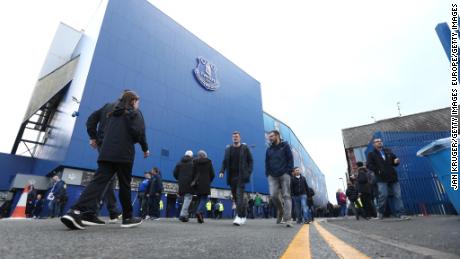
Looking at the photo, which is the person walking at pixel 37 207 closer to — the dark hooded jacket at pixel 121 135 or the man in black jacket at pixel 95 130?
the man in black jacket at pixel 95 130

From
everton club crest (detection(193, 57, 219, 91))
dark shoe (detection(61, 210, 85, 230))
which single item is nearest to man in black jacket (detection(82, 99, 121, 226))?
dark shoe (detection(61, 210, 85, 230))

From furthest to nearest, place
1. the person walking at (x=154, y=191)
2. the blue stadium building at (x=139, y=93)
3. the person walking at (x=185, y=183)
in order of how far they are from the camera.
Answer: the blue stadium building at (x=139, y=93), the person walking at (x=154, y=191), the person walking at (x=185, y=183)

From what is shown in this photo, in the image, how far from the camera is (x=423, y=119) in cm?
3183

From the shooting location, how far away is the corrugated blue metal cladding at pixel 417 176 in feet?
27.9

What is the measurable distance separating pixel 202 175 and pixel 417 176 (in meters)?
7.48

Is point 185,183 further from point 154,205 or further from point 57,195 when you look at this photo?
point 57,195

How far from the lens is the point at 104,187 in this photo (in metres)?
3.14

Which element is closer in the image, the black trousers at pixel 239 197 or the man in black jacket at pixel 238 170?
the black trousers at pixel 239 197

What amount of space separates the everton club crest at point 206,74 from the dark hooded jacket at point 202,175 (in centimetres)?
2030

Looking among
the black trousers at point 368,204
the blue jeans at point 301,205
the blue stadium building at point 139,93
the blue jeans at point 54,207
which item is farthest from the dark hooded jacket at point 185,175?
the blue stadium building at point 139,93

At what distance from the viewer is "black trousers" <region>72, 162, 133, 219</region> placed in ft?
9.61

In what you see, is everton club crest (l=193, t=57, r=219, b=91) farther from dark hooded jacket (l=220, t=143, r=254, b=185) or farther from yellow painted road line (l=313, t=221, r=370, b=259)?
yellow painted road line (l=313, t=221, r=370, b=259)

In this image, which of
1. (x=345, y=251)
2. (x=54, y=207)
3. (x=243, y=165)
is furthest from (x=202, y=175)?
(x=54, y=207)

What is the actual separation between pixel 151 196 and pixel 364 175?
23.5 feet
